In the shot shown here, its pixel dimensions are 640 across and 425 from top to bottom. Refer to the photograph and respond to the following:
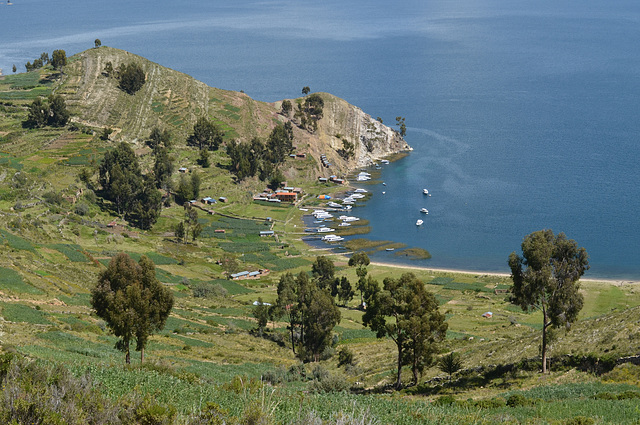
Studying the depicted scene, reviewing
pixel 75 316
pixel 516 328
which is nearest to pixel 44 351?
pixel 75 316

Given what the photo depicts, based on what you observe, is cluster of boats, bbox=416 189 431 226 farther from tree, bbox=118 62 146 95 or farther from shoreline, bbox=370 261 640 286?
tree, bbox=118 62 146 95

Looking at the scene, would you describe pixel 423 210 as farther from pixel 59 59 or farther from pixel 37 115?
pixel 59 59

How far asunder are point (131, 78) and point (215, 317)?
428ft

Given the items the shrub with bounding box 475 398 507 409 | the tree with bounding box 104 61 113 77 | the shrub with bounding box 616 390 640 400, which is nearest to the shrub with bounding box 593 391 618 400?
the shrub with bounding box 616 390 640 400

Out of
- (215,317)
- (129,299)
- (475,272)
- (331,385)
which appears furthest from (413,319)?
(475,272)

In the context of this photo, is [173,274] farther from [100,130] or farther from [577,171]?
[577,171]

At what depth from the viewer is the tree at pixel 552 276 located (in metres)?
44.4

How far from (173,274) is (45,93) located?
104m

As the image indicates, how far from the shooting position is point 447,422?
88.2 ft

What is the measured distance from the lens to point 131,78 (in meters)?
187

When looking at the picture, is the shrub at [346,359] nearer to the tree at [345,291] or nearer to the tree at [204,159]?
the tree at [345,291]

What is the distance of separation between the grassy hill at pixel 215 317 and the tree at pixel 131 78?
4138mm

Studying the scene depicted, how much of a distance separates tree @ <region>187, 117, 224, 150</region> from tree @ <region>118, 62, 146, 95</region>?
26.1 meters

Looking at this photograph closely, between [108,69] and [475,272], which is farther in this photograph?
[108,69]
